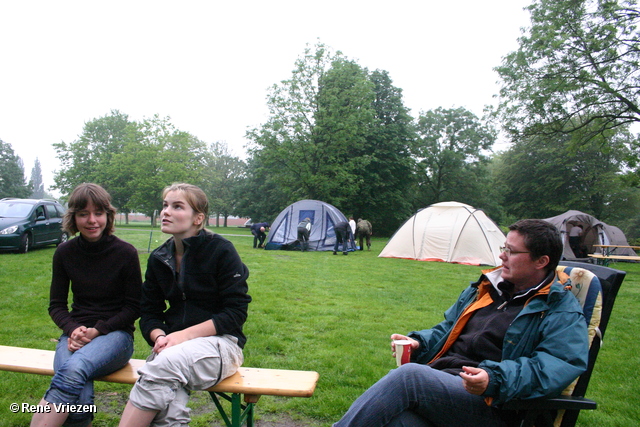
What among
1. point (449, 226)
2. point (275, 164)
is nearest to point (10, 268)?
point (449, 226)

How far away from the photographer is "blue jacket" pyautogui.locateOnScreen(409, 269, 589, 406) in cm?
186

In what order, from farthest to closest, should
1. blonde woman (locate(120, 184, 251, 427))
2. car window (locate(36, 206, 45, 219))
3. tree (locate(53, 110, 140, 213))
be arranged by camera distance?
1. tree (locate(53, 110, 140, 213))
2. car window (locate(36, 206, 45, 219))
3. blonde woman (locate(120, 184, 251, 427))

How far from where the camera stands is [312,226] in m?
17.1

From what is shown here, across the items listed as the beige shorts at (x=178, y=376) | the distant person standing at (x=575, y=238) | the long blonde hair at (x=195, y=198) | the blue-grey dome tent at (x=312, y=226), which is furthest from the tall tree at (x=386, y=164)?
the beige shorts at (x=178, y=376)

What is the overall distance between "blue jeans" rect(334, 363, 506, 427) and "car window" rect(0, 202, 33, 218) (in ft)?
→ 40.9

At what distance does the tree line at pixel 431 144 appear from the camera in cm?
1519

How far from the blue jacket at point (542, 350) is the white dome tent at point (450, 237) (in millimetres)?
11542

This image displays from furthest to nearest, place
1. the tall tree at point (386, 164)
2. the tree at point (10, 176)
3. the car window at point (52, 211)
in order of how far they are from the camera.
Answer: the tree at point (10, 176), the tall tree at point (386, 164), the car window at point (52, 211)

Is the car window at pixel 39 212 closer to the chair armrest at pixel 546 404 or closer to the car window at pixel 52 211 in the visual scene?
the car window at pixel 52 211

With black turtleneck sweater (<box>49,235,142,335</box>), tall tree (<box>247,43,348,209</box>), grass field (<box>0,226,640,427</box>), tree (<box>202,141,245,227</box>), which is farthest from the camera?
tree (<box>202,141,245,227</box>)

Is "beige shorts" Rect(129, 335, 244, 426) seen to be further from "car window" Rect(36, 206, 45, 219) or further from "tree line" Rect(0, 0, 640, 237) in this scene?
"tree line" Rect(0, 0, 640, 237)

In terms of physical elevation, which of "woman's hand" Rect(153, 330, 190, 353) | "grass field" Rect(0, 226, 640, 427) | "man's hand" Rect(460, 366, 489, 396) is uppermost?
"man's hand" Rect(460, 366, 489, 396)

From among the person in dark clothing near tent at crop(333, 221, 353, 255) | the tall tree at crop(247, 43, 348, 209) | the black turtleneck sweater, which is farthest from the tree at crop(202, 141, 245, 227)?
the black turtleneck sweater

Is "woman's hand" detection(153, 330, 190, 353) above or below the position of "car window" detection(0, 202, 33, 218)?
below
